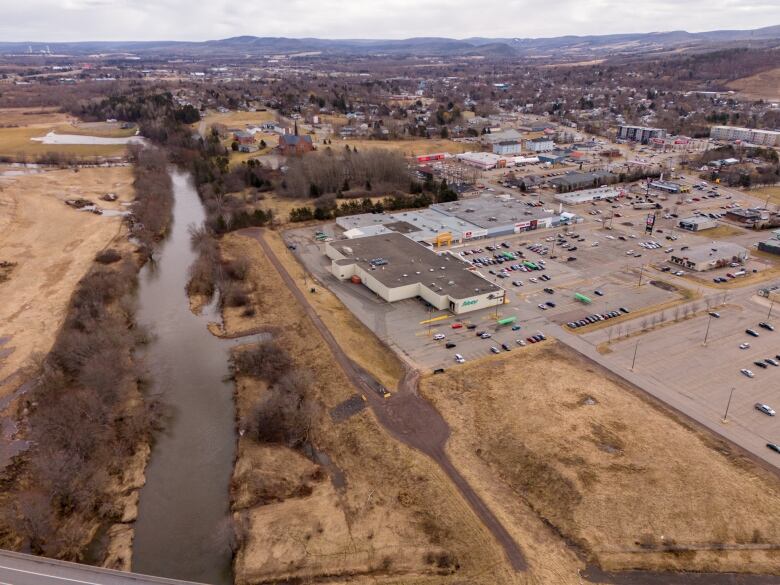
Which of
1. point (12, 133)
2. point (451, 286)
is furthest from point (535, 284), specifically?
point (12, 133)

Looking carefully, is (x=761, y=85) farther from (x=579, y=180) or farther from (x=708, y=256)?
(x=708, y=256)

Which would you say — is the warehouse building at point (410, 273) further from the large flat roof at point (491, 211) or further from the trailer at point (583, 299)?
the large flat roof at point (491, 211)

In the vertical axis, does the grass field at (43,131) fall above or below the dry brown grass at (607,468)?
above

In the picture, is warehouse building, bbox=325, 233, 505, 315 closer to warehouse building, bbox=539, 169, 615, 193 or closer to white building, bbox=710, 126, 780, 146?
warehouse building, bbox=539, 169, 615, 193

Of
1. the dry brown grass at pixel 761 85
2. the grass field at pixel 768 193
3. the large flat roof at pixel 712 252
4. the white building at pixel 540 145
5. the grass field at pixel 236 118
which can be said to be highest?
the dry brown grass at pixel 761 85

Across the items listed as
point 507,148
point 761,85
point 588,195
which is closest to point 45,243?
point 588,195

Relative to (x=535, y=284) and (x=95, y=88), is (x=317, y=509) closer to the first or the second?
(x=535, y=284)

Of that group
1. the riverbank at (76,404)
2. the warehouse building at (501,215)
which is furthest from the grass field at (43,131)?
the warehouse building at (501,215)

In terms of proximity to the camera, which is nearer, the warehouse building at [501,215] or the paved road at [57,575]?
the paved road at [57,575]
